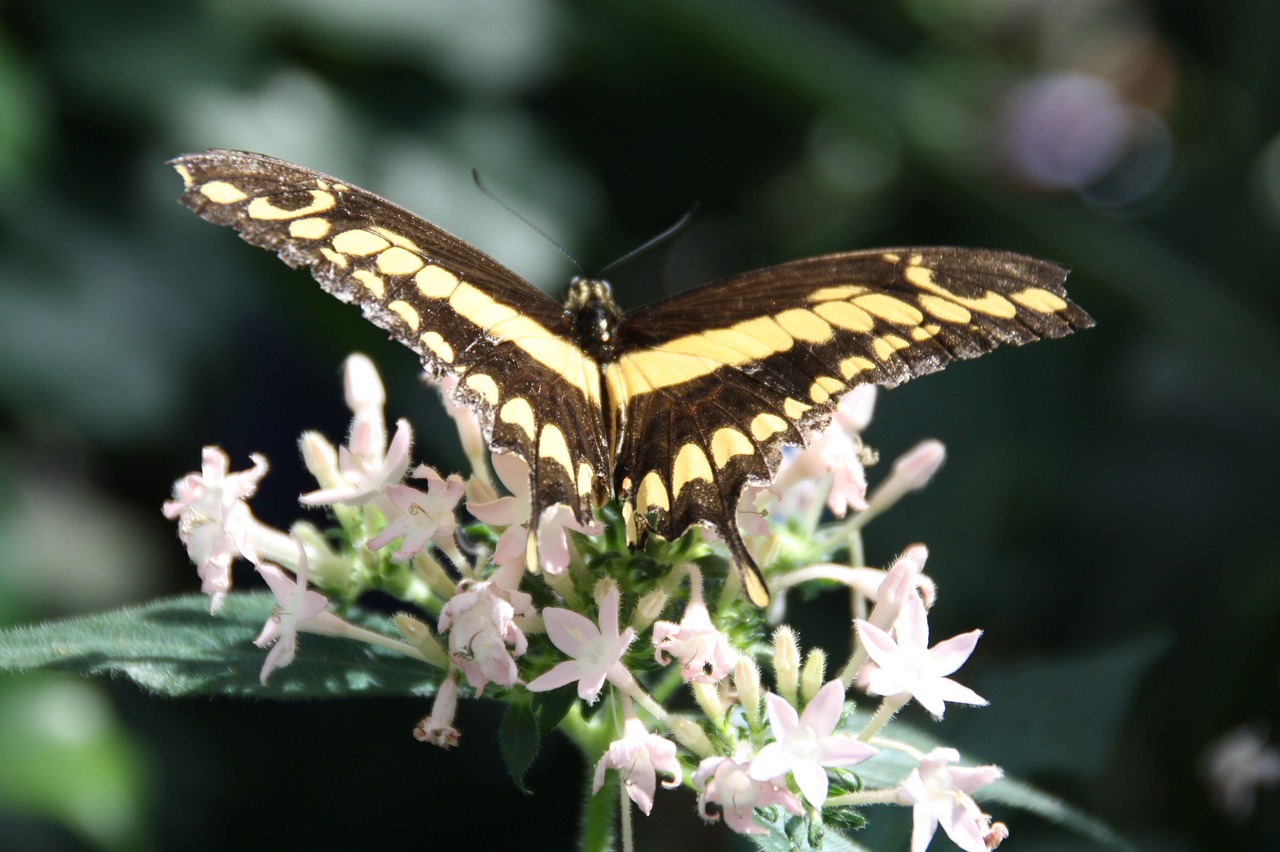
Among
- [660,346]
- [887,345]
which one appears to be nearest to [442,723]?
[660,346]

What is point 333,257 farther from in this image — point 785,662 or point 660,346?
point 785,662

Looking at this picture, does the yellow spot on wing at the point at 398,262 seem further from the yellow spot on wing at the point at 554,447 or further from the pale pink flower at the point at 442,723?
the pale pink flower at the point at 442,723

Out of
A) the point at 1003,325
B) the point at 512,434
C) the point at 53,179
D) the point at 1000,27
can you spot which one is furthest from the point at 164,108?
the point at 1000,27

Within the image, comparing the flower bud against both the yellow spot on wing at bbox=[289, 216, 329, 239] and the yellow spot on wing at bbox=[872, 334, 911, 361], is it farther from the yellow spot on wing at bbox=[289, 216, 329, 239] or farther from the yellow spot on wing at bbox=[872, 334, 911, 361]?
the yellow spot on wing at bbox=[289, 216, 329, 239]

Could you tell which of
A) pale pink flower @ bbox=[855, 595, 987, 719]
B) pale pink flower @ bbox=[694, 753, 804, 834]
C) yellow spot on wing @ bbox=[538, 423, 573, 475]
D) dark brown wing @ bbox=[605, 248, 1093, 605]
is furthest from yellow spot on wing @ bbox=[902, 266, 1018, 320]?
pale pink flower @ bbox=[694, 753, 804, 834]

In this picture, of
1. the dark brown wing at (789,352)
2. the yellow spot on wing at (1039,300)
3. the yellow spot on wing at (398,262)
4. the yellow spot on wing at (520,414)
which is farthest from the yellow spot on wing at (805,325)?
the yellow spot on wing at (398,262)

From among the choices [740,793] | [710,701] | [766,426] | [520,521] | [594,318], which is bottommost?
[740,793]
